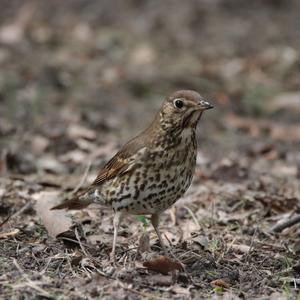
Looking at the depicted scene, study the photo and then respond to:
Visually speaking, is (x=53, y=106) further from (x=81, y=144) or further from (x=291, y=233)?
(x=291, y=233)

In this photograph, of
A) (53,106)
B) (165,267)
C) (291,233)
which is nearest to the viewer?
(165,267)

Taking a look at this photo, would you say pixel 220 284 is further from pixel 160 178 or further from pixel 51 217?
pixel 51 217

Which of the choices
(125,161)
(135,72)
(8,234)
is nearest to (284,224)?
(125,161)

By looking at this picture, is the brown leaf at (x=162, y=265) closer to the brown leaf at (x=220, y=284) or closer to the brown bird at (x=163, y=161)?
the brown leaf at (x=220, y=284)

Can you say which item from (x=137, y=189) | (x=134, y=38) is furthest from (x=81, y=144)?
(x=134, y=38)

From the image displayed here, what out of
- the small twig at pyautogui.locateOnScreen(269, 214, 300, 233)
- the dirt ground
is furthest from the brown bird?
the small twig at pyautogui.locateOnScreen(269, 214, 300, 233)

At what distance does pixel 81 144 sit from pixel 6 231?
2944 millimetres

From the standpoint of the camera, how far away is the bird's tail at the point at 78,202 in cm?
602

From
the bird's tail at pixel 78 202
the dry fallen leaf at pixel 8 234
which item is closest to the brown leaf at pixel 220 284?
the bird's tail at pixel 78 202

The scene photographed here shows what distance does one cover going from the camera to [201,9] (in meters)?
14.1

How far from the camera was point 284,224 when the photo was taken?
6.14 m

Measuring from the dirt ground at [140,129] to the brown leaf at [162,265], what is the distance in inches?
0.7

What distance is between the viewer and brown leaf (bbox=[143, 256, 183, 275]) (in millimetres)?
4844

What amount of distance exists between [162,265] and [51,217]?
1327 millimetres
